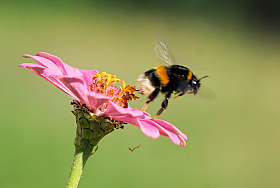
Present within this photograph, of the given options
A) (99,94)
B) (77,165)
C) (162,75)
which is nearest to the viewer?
(99,94)

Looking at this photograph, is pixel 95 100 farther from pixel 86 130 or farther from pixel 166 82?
pixel 166 82

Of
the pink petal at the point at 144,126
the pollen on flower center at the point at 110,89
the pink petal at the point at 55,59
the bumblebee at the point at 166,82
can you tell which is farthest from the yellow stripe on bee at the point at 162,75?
the pink petal at the point at 55,59

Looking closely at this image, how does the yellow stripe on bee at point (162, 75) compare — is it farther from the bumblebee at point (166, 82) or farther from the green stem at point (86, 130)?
the green stem at point (86, 130)

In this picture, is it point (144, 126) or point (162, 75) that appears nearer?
point (144, 126)

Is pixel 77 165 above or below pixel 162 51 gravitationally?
below

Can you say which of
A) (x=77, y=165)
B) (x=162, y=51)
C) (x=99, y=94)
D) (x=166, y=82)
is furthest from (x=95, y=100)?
(x=162, y=51)

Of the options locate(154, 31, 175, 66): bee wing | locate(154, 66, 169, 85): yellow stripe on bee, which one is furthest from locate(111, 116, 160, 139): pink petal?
locate(154, 31, 175, 66): bee wing

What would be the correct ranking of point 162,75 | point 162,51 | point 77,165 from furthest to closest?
1. point 162,51
2. point 162,75
3. point 77,165
